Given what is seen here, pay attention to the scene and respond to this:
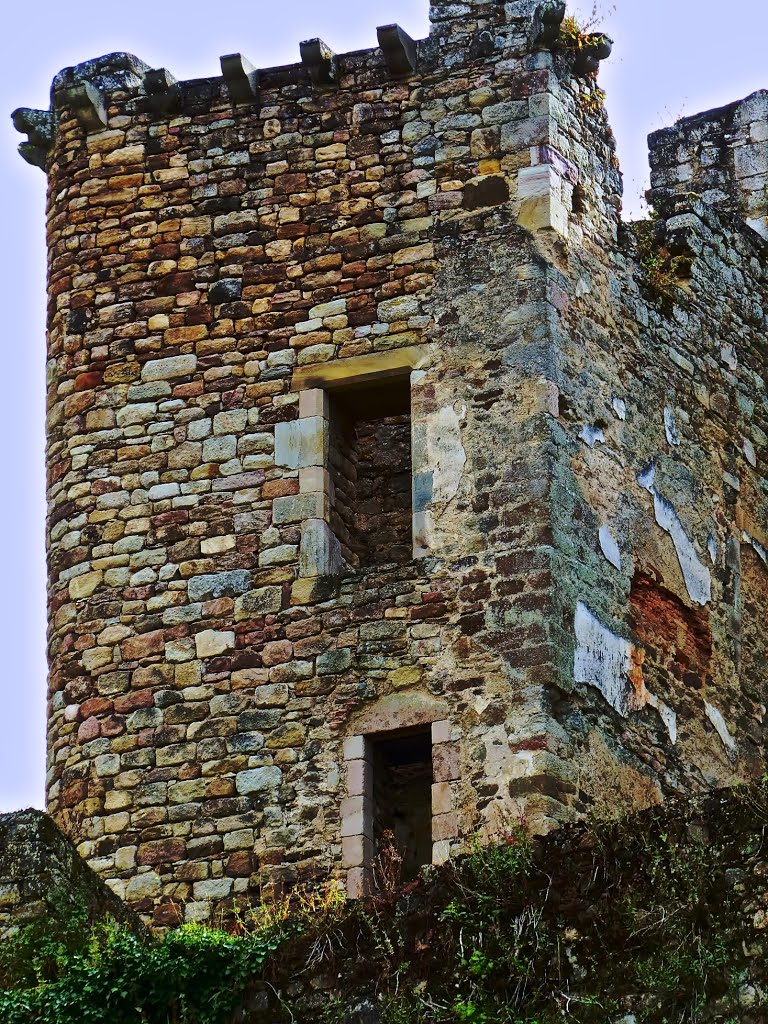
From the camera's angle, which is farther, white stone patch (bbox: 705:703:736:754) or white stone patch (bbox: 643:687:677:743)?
white stone patch (bbox: 705:703:736:754)

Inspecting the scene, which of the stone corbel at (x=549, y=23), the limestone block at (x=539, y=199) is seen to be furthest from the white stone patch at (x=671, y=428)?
the stone corbel at (x=549, y=23)

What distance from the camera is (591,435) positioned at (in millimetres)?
12461

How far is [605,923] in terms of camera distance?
838 cm

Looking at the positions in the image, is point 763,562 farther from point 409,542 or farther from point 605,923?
point 605,923

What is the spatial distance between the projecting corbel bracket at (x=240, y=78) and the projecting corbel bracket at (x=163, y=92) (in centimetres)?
30

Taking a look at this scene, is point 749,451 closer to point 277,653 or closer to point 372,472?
point 372,472

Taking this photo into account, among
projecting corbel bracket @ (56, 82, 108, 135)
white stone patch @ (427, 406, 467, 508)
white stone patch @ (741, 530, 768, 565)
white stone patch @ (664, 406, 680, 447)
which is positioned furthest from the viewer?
white stone patch @ (741, 530, 768, 565)

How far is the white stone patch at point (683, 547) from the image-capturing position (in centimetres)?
1295

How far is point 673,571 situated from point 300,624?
215 cm

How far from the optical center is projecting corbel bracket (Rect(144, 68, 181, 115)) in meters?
13.3

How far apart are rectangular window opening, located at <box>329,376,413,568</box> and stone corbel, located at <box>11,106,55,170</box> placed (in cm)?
244

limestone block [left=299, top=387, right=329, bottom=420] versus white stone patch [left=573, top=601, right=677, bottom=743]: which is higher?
limestone block [left=299, top=387, right=329, bottom=420]

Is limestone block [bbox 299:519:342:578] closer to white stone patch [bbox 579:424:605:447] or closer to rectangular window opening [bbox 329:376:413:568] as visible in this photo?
rectangular window opening [bbox 329:376:413:568]

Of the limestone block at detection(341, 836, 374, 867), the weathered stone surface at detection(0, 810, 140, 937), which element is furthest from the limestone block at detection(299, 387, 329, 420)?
the weathered stone surface at detection(0, 810, 140, 937)
